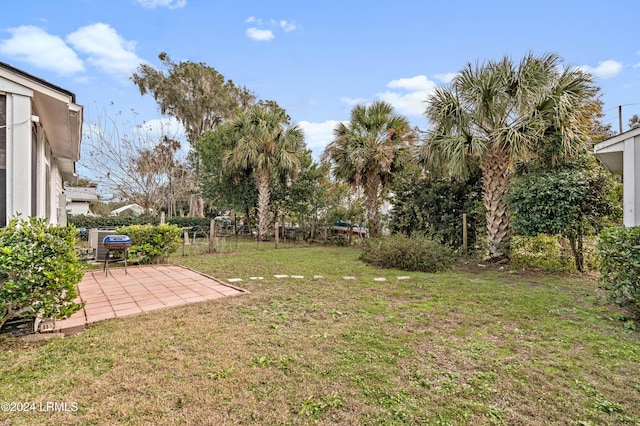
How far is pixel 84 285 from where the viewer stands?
5.68 meters

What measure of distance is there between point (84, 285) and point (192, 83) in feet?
77.3

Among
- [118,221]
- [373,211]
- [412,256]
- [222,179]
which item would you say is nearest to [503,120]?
[412,256]

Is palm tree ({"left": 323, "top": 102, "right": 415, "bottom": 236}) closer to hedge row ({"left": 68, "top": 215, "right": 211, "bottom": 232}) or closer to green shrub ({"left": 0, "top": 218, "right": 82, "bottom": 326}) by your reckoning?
green shrub ({"left": 0, "top": 218, "right": 82, "bottom": 326})

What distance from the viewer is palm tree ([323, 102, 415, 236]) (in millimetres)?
12086

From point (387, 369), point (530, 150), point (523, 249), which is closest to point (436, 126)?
point (530, 150)

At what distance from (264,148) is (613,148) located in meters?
12.8

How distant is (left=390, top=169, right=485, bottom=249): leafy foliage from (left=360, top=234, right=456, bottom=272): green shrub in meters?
2.38

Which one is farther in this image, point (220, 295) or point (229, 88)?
point (229, 88)

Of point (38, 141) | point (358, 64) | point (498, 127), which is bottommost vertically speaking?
point (38, 141)

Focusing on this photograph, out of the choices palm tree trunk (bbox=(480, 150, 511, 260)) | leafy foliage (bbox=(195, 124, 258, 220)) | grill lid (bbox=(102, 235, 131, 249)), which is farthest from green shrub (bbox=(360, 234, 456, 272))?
leafy foliage (bbox=(195, 124, 258, 220))

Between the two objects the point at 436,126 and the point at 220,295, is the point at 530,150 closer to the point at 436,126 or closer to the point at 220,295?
the point at 436,126

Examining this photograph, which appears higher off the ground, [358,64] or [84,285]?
[358,64]

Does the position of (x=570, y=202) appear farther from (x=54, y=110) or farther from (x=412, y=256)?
(x=54, y=110)

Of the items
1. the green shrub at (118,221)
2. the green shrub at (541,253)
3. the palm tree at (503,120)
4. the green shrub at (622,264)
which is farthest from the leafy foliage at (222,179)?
the green shrub at (622,264)
